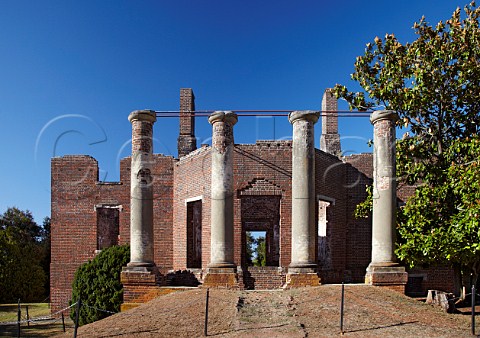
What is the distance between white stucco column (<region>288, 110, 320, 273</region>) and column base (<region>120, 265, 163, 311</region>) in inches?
151

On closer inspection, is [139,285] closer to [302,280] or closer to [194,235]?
[302,280]

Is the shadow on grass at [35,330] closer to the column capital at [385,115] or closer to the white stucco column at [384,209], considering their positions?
the white stucco column at [384,209]

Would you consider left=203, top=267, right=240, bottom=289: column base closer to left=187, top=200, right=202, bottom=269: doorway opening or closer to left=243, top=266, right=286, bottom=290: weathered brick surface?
left=243, top=266, right=286, bottom=290: weathered brick surface

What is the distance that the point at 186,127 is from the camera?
20109mm

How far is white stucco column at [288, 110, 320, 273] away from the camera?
479 inches

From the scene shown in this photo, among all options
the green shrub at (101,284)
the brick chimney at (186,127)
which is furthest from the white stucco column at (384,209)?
the brick chimney at (186,127)

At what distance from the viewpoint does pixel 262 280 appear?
14609 mm

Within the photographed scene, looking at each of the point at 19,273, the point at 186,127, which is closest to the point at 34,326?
the point at 186,127

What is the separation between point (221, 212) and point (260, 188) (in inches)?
134

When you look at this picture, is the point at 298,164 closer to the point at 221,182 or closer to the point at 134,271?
the point at 221,182

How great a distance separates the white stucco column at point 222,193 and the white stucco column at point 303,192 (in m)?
1.81

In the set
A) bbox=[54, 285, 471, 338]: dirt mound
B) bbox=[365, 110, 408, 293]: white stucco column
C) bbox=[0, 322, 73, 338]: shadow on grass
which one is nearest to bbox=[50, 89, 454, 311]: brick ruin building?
bbox=[365, 110, 408, 293]: white stucco column

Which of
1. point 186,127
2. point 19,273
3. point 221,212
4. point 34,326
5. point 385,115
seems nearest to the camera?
point 385,115

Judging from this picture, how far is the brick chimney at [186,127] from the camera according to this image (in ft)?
64.4
